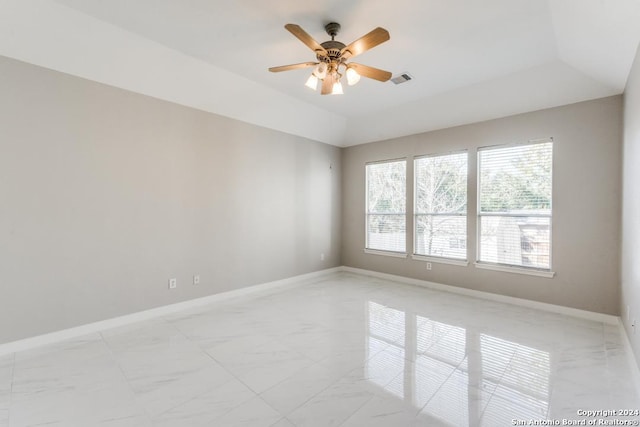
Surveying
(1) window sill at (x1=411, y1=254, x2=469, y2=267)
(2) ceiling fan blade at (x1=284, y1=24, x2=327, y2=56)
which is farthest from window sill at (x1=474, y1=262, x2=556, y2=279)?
(2) ceiling fan blade at (x1=284, y1=24, x2=327, y2=56)

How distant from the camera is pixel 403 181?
215 inches

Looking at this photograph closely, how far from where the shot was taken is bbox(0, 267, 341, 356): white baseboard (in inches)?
109

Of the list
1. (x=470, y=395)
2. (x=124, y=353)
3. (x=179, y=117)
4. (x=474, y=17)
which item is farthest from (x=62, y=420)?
(x=474, y=17)

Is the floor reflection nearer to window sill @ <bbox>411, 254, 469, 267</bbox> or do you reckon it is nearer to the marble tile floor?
the marble tile floor

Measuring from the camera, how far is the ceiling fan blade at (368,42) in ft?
7.52

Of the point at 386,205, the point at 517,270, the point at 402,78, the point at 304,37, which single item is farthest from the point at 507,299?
the point at 304,37

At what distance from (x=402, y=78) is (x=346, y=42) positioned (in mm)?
1133

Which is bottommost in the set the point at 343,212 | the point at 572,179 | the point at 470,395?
the point at 470,395

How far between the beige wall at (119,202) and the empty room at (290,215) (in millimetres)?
22

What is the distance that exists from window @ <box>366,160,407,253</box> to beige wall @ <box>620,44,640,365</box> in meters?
2.88

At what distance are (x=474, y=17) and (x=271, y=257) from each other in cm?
412

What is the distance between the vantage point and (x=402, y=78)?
384 centimetres

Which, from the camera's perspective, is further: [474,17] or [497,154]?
[497,154]

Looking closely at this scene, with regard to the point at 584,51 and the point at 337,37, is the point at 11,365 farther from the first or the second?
the point at 584,51
